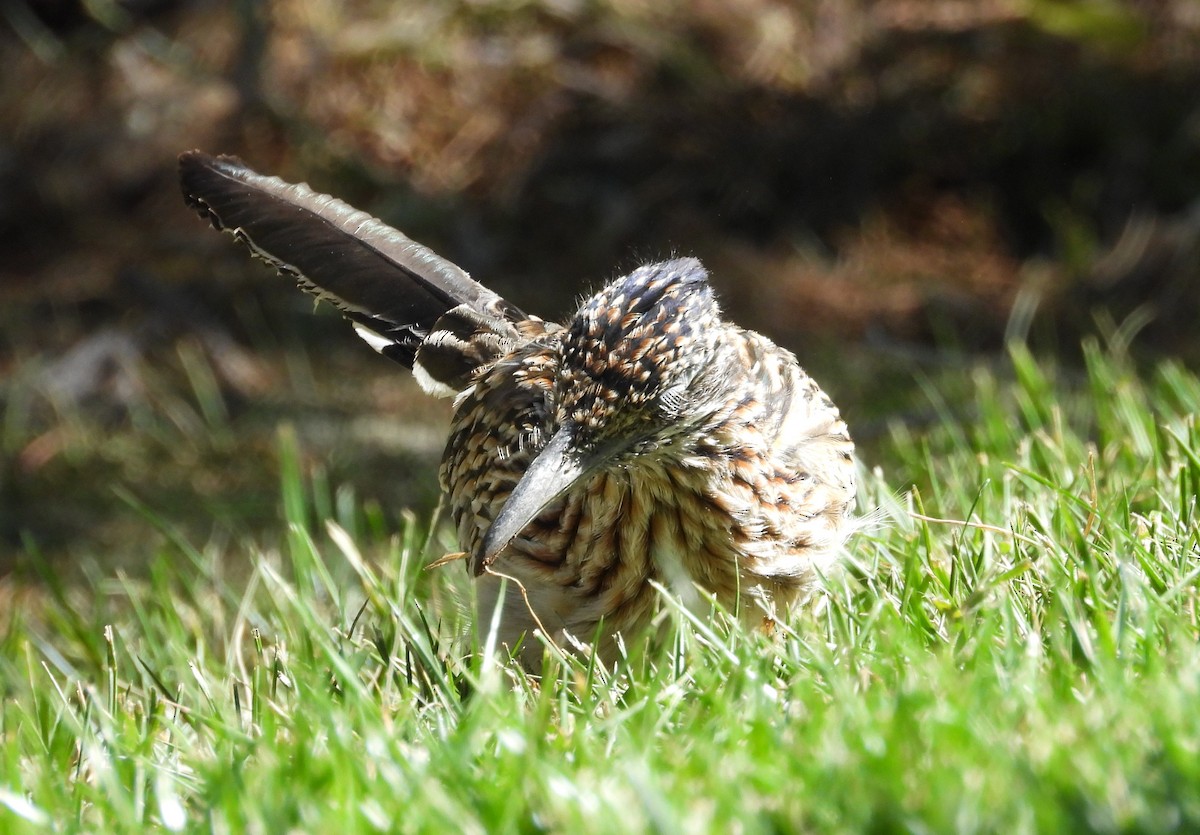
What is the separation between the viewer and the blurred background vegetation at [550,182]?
698 centimetres

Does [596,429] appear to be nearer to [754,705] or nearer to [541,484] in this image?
[541,484]

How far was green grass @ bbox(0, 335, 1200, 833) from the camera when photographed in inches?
87.0

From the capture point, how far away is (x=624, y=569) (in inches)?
145

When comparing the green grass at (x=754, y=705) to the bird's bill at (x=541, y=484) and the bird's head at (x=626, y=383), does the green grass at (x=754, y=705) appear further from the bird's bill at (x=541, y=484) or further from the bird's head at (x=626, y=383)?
the bird's head at (x=626, y=383)

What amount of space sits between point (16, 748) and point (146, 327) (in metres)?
4.99

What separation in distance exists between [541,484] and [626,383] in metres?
0.31

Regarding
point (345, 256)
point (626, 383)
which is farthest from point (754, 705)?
point (345, 256)

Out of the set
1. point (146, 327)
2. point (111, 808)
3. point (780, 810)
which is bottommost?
point (146, 327)

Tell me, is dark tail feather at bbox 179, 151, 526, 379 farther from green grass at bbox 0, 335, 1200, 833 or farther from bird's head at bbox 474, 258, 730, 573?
bird's head at bbox 474, 258, 730, 573

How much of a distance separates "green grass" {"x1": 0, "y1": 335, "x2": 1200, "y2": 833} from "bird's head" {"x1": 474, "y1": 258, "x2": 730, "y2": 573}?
14.5 inches

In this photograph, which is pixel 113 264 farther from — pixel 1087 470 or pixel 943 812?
pixel 943 812

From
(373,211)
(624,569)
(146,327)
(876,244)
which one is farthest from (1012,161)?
(624,569)

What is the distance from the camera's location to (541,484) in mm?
3197

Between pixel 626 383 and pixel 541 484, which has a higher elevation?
pixel 626 383
